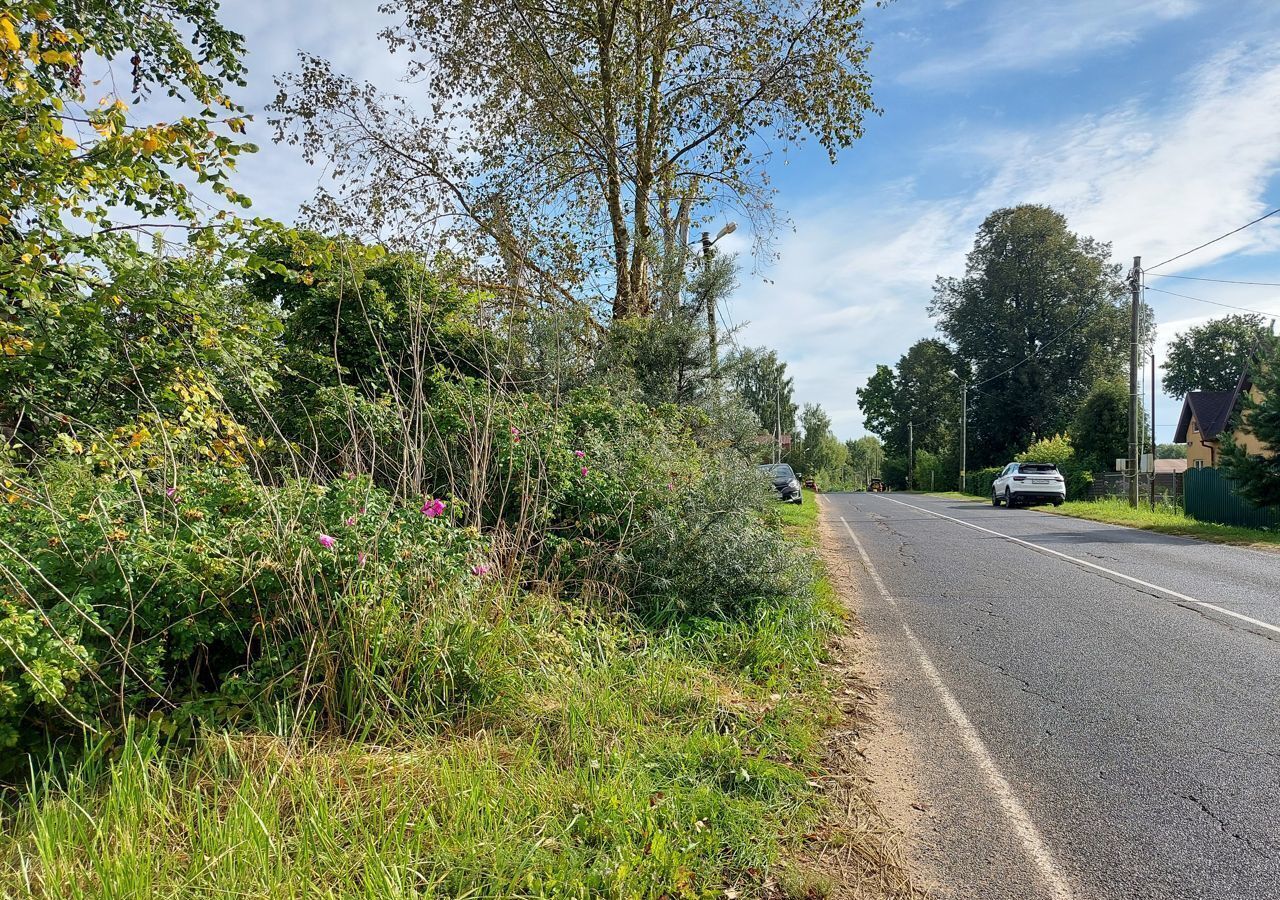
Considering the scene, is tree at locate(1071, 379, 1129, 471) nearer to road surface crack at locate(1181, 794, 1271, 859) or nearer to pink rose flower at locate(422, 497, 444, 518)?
road surface crack at locate(1181, 794, 1271, 859)

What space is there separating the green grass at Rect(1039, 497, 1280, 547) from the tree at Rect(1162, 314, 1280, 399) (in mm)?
60912

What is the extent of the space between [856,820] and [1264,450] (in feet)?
70.0

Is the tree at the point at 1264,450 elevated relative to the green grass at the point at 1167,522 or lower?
elevated

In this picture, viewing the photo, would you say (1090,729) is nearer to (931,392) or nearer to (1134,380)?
(1134,380)

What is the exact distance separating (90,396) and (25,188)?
5.69ft

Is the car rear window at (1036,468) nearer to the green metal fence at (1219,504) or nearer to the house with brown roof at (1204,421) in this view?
the green metal fence at (1219,504)

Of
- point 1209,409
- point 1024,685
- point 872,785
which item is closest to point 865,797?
point 872,785

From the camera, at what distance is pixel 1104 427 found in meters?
39.7

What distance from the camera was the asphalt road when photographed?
3082 millimetres

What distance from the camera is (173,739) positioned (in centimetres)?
335

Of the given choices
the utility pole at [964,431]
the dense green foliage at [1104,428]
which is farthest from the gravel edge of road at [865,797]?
the utility pole at [964,431]

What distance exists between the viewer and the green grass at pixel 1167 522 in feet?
53.0

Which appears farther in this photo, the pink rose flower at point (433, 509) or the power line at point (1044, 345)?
the power line at point (1044, 345)

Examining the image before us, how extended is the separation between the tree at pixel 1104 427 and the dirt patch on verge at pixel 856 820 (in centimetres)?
3960
